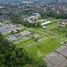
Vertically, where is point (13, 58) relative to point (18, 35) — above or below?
above

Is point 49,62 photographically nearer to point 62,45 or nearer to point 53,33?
point 62,45

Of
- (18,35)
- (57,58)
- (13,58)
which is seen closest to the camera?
(13,58)

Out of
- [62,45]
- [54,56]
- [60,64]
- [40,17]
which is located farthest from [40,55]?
[40,17]

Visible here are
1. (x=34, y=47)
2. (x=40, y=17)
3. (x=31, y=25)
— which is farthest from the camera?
(x=40, y=17)

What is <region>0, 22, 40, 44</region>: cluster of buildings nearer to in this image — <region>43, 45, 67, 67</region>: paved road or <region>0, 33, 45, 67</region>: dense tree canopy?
<region>0, 33, 45, 67</region>: dense tree canopy

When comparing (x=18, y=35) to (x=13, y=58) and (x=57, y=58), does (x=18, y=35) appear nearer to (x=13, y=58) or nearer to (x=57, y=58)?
(x=57, y=58)

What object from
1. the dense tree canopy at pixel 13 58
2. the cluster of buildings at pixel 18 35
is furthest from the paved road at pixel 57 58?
the cluster of buildings at pixel 18 35

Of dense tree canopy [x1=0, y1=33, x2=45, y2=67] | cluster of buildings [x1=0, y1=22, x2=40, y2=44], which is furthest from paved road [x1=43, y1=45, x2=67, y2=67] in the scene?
cluster of buildings [x1=0, y1=22, x2=40, y2=44]

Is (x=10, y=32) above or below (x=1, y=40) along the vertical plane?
below

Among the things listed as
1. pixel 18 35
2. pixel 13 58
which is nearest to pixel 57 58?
pixel 13 58
